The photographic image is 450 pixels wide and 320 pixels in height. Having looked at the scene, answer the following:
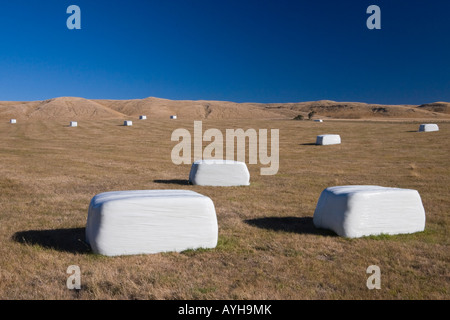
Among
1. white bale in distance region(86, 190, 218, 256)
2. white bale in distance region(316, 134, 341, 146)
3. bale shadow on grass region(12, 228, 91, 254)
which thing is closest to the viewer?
white bale in distance region(86, 190, 218, 256)

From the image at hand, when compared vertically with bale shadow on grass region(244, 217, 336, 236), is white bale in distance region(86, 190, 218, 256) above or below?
above

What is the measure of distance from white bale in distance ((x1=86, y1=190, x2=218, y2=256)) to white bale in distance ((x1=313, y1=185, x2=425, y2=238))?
8.05 ft

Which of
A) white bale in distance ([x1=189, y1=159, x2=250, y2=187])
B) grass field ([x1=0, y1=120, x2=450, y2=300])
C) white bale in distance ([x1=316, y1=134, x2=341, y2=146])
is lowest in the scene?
grass field ([x1=0, y1=120, x2=450, y2=300])

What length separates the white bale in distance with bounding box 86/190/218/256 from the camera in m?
6.03

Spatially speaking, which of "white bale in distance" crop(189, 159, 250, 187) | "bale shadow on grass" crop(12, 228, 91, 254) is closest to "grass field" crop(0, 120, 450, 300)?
"bale shadow on grass" crop(12, 228, 91, 254)

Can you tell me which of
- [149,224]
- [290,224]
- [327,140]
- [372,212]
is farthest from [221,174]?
[327,140]

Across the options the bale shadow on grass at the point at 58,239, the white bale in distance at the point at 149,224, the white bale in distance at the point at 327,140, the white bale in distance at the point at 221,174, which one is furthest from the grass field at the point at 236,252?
the white bale in distance at the point at 327,140

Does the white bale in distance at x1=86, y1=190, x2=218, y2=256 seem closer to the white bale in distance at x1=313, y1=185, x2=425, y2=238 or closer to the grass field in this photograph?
the grass field

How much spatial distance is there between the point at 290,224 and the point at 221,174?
5.63 m

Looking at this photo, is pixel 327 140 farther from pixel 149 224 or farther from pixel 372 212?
pixel 149 224

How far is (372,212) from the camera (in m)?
7.22

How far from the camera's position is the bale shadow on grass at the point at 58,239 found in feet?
21.4

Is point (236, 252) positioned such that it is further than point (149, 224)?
Yes

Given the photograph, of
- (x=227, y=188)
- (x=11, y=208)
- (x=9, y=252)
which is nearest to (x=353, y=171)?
(x=227, y=188)
